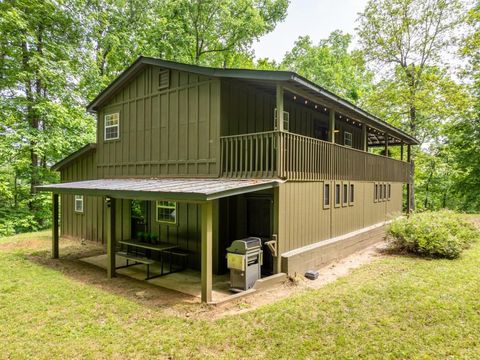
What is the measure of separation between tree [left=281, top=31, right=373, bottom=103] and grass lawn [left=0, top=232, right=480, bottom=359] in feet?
84.9

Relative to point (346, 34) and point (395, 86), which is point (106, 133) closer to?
point (395, 86)

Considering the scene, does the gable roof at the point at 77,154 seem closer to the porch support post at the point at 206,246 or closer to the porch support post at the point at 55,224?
the porch support post at the point at 55,224

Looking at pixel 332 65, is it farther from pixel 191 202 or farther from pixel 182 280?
pixel 191 202

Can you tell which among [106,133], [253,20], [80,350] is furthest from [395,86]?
[80,350]

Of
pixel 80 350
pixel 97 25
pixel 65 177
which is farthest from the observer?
pixel 97 25

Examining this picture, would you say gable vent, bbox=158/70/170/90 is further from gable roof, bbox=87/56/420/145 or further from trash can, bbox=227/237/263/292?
trash can, bbox=227/237/263/292

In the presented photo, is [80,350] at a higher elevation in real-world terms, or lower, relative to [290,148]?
lower

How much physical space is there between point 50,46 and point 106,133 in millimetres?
9697

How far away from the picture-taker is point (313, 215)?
936cm

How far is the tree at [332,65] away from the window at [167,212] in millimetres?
24553

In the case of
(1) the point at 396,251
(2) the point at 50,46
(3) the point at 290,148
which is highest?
(2) the point at 50,46

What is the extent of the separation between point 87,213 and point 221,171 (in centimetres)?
807

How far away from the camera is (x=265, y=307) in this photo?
19.5 feet

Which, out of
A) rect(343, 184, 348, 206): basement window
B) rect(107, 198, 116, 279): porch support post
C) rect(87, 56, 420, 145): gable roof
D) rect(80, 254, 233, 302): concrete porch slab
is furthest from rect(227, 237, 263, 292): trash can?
rect(343, 184, 348, 206): basement window
